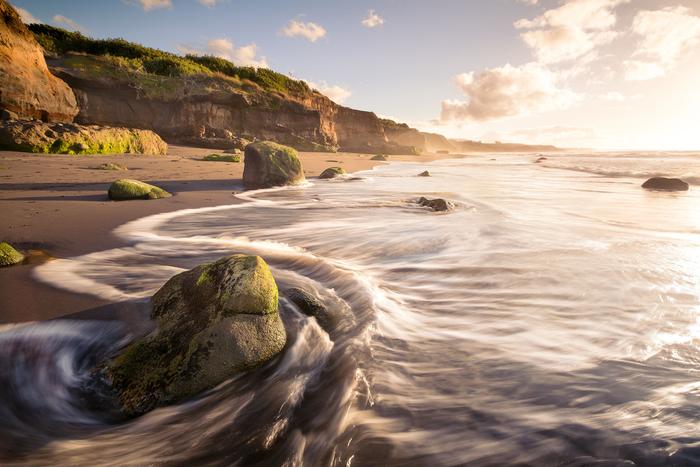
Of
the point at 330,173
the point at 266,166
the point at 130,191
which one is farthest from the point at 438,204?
the point at 330,173

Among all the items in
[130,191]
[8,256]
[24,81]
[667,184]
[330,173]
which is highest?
[24,81]

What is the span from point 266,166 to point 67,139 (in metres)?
7.43

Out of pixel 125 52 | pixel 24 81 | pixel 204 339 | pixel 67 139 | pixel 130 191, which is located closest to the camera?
pixel 204 339

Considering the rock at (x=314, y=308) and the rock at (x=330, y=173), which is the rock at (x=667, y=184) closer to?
the rock at (x=330, y=173)

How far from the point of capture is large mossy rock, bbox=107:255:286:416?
1861 millimetres

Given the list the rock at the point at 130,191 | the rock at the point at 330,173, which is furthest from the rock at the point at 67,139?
the rock at the point at 330,173

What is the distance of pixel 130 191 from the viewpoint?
653 cm

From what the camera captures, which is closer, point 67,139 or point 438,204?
point 438,204

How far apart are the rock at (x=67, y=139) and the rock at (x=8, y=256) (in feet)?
34.5

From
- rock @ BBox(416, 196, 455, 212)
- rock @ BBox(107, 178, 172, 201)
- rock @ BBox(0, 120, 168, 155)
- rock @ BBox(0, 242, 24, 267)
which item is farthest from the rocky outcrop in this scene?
rock @ BBox(416, 196, 455, 212)

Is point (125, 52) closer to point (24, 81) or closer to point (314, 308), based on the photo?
point (24, 81)

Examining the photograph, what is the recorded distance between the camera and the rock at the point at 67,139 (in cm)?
1061

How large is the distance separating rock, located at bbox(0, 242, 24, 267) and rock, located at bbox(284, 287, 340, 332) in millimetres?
2603

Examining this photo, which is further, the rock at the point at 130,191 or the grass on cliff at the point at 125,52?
the grass on cliff at the point at 125,52
